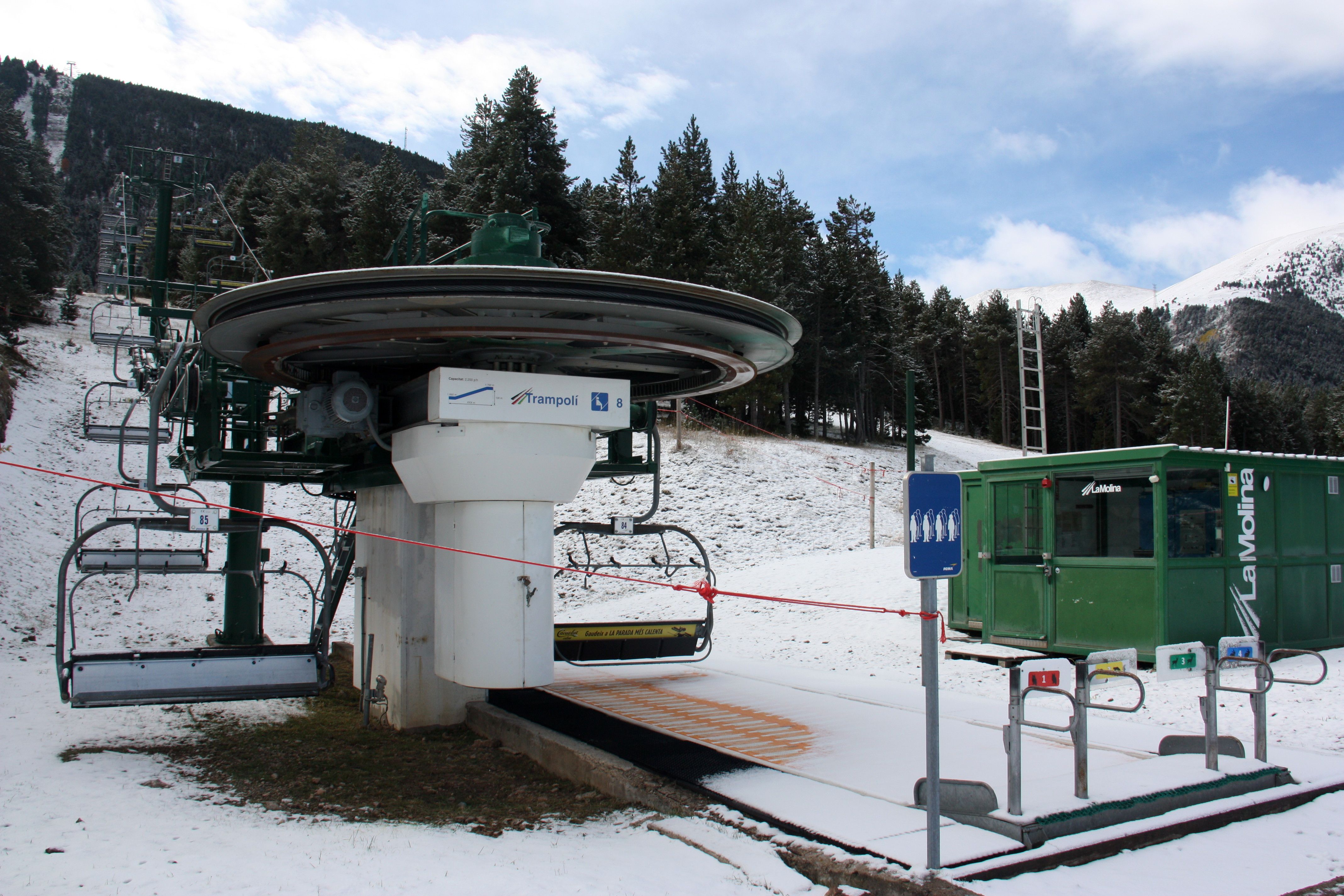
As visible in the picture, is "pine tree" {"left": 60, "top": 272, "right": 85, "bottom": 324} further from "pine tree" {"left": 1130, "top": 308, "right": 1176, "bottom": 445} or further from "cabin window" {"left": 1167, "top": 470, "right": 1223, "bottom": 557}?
"pine tree" {"left": 1130, "top": 308, "right": 1176, "bottom": 445}

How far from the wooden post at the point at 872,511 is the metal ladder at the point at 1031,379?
3588mm

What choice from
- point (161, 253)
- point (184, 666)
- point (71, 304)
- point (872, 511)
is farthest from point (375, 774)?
point (71, 304)

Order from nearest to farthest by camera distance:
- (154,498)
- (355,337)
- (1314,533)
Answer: (355,337)
(154,498)
(1314,533)

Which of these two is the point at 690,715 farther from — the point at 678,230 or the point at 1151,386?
the point at 1151,386

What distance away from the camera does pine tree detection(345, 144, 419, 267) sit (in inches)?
1714

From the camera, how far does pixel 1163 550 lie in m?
10.1

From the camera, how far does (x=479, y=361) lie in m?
8.28

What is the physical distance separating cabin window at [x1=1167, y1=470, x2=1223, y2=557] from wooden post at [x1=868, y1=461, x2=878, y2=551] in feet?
31.5

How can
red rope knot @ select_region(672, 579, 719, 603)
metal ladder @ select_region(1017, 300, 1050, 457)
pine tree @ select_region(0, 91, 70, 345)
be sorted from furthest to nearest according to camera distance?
pine tree @ select_region(0, 91, 70, 345)
metal ladder @ select_region(1017, 300, 1050, 457)
red rope knot @ select_region(672, 579, 719, 603)

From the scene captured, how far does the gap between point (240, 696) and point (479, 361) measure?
349 cm

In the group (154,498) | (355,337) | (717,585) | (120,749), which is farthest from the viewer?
(717,585)

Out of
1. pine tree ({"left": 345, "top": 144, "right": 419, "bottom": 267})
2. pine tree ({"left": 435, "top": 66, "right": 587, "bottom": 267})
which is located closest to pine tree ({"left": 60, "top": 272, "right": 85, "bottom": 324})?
pine tree ({"left": 345, "top": 144, "right": 419, "bottom": 267})

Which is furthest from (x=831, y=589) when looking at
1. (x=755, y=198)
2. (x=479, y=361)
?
(x=755, y=198)

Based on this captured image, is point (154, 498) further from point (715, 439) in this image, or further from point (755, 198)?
point (755, 198)
